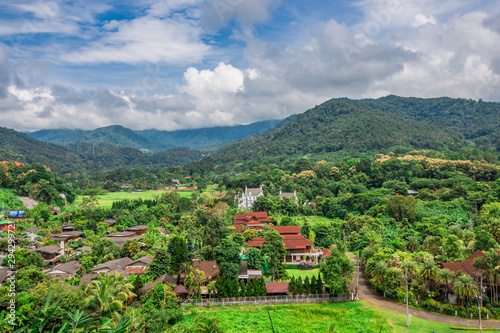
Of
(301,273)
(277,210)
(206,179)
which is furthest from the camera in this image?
(206,179)

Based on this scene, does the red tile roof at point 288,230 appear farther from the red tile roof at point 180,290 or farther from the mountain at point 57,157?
the mountain at point 57,157

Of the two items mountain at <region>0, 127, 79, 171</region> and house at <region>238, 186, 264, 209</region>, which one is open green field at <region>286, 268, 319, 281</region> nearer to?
house at <region>238, 186, 264, 209</region>

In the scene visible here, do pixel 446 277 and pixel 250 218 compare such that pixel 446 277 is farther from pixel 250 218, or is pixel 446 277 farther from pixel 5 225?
pixel 5 225

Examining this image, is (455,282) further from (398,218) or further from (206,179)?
(206,179)

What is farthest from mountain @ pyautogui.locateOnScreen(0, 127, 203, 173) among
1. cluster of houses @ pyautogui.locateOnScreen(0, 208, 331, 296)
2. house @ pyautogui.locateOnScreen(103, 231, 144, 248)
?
house @ pyautogui.locateOnScreen(103, 231, 144, 248)

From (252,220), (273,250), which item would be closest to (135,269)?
(273,250)

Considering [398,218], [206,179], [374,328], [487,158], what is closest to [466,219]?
[398,218]

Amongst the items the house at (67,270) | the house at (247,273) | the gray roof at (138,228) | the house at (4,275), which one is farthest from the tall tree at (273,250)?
the gray roof at (138,228)
